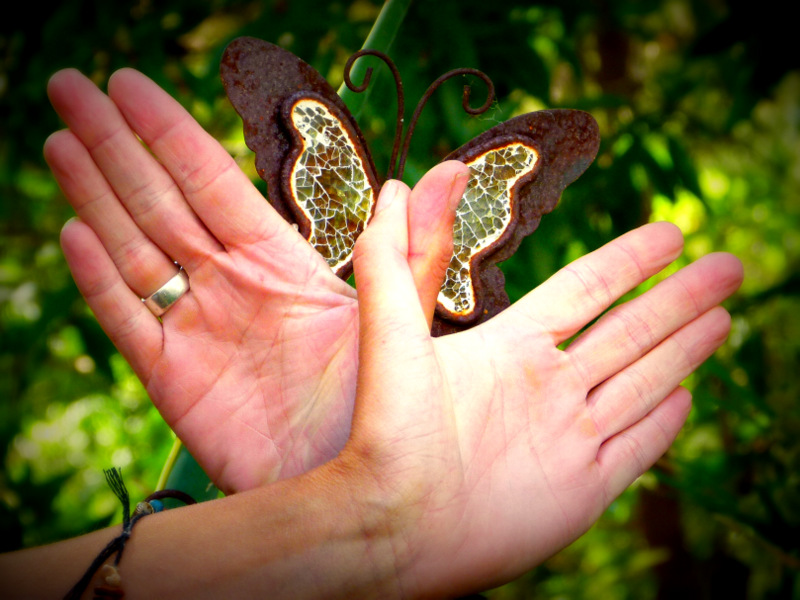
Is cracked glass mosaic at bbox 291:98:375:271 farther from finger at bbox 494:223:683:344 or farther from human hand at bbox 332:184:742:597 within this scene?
finger at bbox 494:223:683:344

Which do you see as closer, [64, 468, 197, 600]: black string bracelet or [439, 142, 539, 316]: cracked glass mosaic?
[64, 468, 197, 600]: black string bracelet

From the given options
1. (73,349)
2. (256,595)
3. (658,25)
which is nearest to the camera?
(256,595)

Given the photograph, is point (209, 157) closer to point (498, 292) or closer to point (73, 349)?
point (498, 292)

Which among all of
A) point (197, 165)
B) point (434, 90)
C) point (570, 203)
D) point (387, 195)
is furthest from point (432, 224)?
point (570, 203)

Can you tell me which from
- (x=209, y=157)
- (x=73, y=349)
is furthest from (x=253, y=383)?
(x=73, y=349)

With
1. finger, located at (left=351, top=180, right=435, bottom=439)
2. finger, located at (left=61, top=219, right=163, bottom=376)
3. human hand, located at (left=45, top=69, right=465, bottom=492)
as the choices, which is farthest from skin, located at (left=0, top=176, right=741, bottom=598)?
finger, located at (left=61, top=219, right=163, bottom=376)

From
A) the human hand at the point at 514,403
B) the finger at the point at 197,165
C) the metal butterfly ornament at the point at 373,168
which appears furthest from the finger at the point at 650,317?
the finger at the point at 197,165

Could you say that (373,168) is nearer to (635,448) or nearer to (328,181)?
(328,181)
